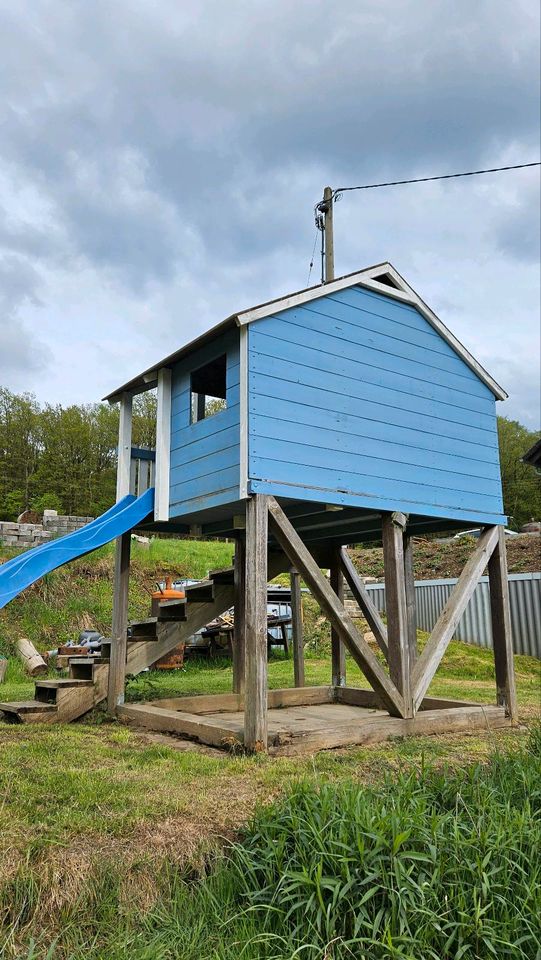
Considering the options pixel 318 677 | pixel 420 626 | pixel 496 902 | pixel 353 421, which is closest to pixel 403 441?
pixel 353 421

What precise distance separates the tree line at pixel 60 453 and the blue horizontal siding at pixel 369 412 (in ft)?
82.0

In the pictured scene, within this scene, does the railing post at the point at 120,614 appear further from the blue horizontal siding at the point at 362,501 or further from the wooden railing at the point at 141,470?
the blue horizontal siding at the point at 362,501

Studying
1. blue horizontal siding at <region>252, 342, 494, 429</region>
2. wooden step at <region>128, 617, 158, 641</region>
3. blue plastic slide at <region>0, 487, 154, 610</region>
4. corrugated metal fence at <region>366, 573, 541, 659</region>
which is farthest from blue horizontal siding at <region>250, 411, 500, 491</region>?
corrugated metal fence at <region>366, 573, 541, 659</region>

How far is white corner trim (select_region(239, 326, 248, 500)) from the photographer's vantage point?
245 inches

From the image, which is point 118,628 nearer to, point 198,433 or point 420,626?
point 198,433

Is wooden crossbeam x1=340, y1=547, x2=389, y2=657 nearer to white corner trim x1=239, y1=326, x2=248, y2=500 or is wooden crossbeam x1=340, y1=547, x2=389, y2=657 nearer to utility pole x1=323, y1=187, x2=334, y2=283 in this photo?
white corner trim x1=239, y1=326, x2=248, y2=500

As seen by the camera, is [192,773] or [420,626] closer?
[192,773]

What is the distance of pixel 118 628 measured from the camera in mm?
7957

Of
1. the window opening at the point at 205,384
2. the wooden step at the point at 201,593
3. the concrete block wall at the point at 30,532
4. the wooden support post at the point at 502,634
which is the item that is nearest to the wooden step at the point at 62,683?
the wooden step at the point at 201,593

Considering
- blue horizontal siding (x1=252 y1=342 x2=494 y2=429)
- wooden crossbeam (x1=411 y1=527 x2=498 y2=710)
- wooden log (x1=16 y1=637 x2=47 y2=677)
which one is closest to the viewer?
blue horizontal siding (x1=252 y1=342 x2=494 y2=429)

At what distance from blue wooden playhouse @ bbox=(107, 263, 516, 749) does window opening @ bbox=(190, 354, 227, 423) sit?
0.04m

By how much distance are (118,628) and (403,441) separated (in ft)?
12.6

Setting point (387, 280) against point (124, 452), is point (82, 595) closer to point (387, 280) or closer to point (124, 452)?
point (124, 452)

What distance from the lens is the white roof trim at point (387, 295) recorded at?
21.6 feet
